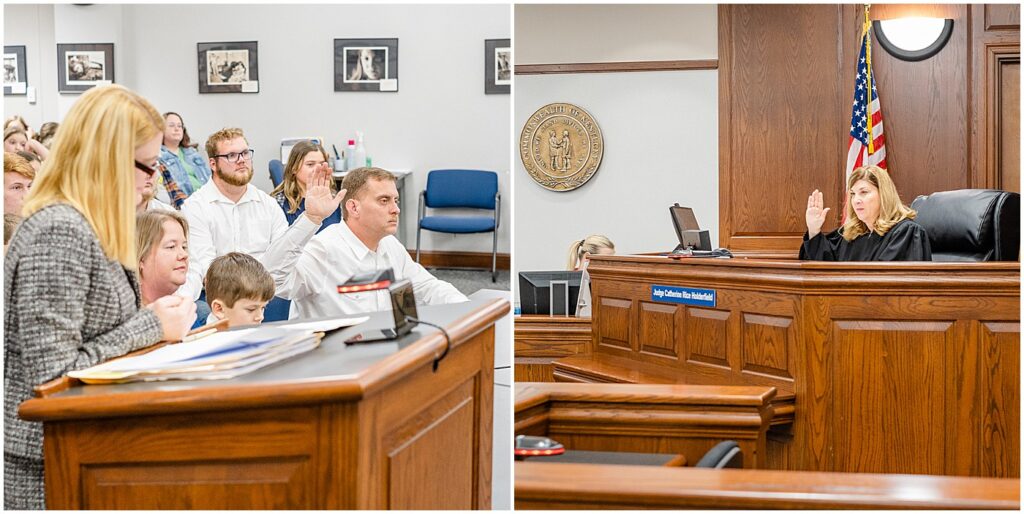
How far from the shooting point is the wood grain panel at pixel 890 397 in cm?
363

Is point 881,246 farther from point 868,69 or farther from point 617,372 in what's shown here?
point 868,69

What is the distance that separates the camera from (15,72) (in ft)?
16.9

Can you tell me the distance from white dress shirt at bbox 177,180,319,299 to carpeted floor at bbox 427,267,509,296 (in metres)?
2.70

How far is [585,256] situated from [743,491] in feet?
11.8

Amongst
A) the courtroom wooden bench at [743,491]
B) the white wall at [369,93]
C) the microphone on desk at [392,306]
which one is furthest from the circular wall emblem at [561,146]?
the courtroom wooden bench at [743,491]

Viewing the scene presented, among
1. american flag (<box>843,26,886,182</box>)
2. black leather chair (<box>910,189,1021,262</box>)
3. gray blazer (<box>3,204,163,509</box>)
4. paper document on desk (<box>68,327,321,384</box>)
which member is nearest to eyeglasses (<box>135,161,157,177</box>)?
gray blazer (<box>3,204,163,509</box>)

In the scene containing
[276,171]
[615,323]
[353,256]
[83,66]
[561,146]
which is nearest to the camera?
[353,256]

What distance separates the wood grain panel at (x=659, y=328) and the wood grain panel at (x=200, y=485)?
3230 mm

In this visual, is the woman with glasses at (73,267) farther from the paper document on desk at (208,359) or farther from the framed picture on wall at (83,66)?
the framed picture on wall at (83,66)

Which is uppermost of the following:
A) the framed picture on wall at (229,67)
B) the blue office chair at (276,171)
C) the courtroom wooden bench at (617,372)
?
the framed picture on wall at (229,67)

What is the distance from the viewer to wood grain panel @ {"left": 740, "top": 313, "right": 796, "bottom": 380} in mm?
3828

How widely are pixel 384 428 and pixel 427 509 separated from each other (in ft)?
0.90

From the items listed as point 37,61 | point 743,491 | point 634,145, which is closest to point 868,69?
point 634,145

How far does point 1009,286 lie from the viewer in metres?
3.59
